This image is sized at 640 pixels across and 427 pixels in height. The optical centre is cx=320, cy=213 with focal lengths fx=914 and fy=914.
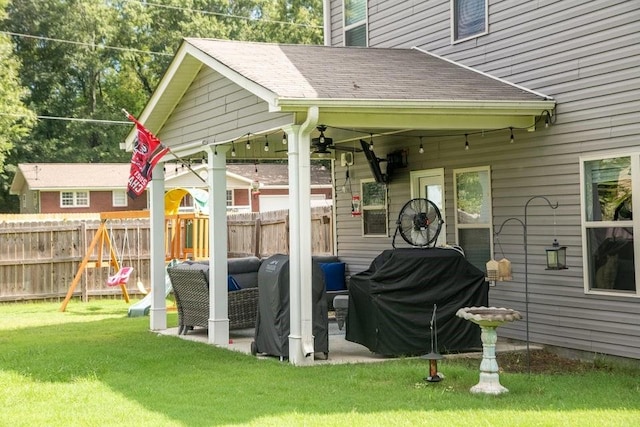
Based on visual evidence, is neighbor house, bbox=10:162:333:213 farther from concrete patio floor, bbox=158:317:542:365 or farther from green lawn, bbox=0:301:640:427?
green lawn, bbox=0:301:640:427

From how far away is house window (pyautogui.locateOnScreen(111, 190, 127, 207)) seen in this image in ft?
122

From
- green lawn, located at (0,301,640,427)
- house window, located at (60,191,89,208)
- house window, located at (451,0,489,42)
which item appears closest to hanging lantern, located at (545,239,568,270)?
green lawn, located at (0,301,640,427)

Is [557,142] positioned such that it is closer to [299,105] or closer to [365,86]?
[365,86]

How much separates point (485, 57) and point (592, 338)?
3.89 meters

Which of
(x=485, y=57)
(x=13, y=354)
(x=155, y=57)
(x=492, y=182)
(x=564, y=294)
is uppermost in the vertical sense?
(x=155, y=57)

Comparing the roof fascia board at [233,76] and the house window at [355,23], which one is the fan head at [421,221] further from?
the house window at [355,23]

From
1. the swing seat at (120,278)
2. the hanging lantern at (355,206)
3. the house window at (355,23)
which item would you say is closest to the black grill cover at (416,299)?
the hanging lantern at (355,206)

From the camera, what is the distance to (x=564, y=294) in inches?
405

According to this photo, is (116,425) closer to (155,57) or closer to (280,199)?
(280,199)

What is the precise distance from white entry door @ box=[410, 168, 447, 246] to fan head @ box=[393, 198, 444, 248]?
4.33ft

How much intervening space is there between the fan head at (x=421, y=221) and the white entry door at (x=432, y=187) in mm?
1321

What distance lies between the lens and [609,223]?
9.55 metres

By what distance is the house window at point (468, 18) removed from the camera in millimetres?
11742

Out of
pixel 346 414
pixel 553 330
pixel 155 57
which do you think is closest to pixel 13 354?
pixel 346 414
